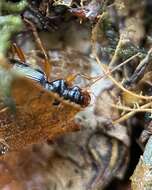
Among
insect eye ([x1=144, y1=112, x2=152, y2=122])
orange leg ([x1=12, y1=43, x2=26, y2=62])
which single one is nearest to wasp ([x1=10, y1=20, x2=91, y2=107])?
orange leg ([x1=12, y1=43, x2=26, y2=62])

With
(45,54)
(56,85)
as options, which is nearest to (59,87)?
(56,85)

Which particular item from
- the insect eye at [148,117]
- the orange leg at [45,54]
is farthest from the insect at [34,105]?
the insect eye at [148,117]

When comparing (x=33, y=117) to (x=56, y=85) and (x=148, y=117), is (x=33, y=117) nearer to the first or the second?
(x=56, y=85)

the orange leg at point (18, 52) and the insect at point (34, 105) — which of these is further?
the orange leg at point (18, 52)

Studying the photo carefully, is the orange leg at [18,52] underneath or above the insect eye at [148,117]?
above

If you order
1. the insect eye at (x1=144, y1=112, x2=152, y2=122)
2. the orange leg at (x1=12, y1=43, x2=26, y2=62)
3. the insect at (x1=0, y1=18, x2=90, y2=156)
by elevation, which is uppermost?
the orange leg at (x1=12, y1=43, x2=26, y2=62)

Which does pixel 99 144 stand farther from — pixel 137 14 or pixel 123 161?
pixel 137 14

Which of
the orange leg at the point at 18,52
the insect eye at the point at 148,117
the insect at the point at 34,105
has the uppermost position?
the orange leg at the point at 18,52

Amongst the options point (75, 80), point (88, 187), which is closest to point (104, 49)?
point (75, 80)

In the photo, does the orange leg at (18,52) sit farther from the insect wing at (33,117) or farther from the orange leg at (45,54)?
the insect wing at (33,117)

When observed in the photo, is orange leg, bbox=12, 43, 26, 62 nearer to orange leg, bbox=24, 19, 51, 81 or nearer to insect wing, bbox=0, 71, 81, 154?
orange leg, bbox=24, 19, 51, 81

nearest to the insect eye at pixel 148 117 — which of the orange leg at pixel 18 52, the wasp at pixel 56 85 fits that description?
the wasp at pixel 56 85
